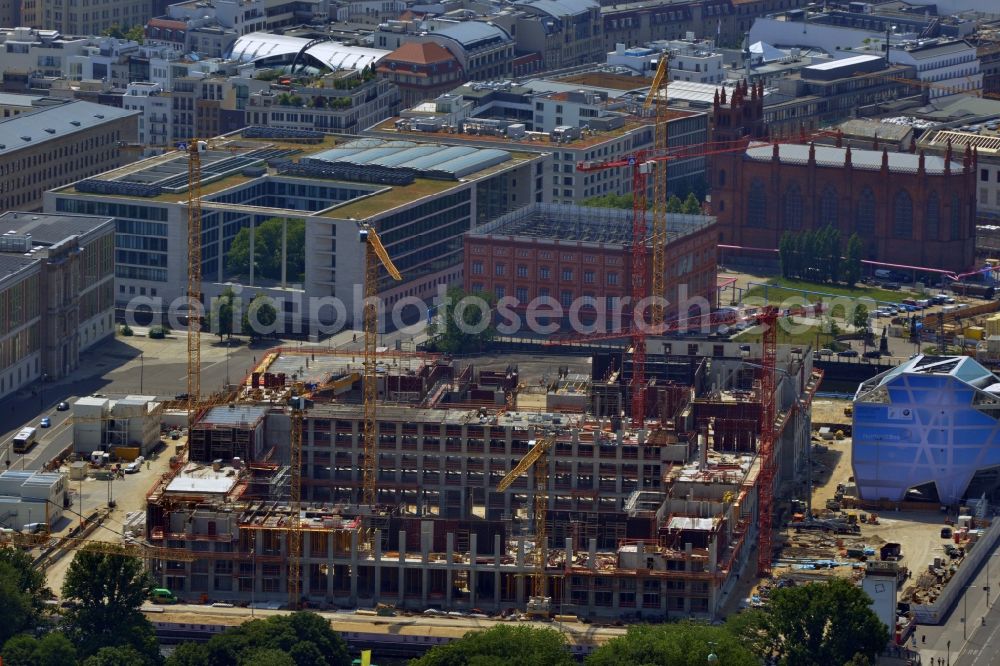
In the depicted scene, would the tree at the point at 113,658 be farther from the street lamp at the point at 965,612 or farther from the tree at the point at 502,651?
the street lamp at the point at 965,612

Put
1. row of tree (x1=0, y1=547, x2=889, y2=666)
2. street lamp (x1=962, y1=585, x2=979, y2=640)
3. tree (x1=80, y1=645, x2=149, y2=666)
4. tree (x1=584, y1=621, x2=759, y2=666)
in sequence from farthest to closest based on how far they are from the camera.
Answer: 1. street lamp (x1=962, y1=585, x2=979, y2=640)
2. tree (x1=80, y1=645, x2=149, y2=666)
3. row of tree (x1=0, y1=547, x2=889, y2=666)
4. tree (x1=584, y1=621, x2=759, y2=666)

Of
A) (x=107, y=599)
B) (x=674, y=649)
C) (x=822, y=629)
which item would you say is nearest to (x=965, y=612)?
(x=822, y=629)

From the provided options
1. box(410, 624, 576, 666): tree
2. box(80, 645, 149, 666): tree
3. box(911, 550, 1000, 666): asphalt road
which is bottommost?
box(911, 550, 1000, 666): asphalt road

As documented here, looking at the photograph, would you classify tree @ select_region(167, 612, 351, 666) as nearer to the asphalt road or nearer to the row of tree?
the row of tree

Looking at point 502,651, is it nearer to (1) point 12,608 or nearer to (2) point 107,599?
(2) point 107,599

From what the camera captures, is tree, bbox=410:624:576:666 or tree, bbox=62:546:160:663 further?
tree, bbox=62:546:160:663

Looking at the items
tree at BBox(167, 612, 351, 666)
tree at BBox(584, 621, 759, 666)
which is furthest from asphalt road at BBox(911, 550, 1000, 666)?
tree at BBox(167, 612, 351, 666)
